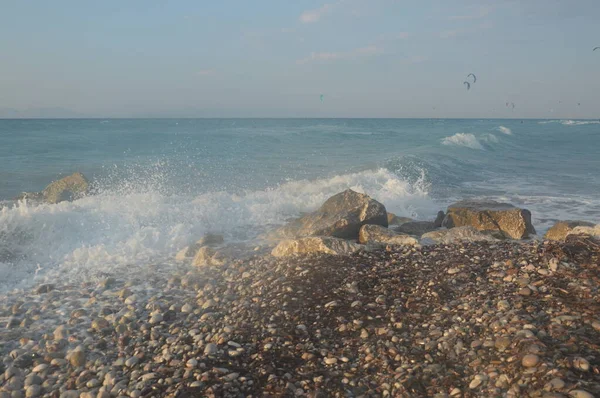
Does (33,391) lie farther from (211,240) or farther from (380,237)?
(380,237)

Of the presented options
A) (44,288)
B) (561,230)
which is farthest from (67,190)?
(561,230)

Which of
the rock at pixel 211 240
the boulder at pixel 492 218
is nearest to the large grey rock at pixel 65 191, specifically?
the rock at pixel 211 240

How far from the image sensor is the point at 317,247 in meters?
7.88

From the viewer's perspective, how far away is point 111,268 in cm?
808

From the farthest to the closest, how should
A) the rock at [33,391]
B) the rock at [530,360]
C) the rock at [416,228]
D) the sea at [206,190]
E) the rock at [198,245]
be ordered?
the rock at [416,228] → the sea at [206,190] → the rock at [198,245] → the rock at [33,391] → the rock at [530,360]

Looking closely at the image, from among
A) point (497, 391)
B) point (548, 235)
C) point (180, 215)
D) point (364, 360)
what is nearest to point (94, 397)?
point (364, 360)

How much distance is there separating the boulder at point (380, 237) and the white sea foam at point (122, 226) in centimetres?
292

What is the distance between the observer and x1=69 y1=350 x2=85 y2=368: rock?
4867 mm

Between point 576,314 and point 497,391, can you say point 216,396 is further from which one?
point 576,314

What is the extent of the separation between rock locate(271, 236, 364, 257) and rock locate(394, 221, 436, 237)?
2.69 m

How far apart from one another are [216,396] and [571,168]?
28645 mm

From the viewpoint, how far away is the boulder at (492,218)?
10.1 m

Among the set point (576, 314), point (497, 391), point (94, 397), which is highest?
point (576, 314)

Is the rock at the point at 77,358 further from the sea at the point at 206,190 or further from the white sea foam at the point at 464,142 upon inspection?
the white sea foam at the point at 464,142
